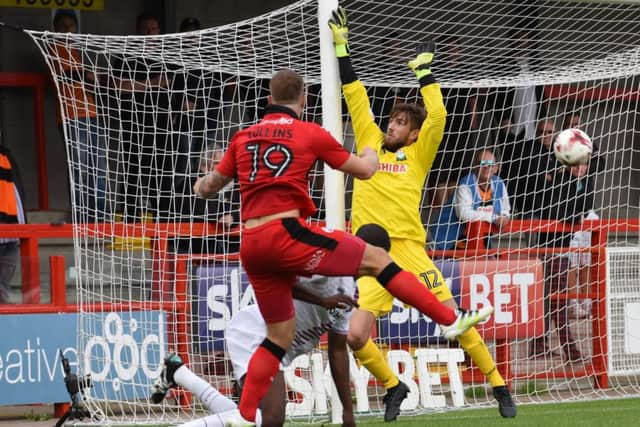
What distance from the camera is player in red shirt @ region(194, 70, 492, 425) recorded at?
6.32m

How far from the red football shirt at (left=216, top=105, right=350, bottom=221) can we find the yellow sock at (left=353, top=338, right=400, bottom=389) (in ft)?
6.91

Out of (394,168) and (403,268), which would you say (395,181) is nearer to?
(394,168)

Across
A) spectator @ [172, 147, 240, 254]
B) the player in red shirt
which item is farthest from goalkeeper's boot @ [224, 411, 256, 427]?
spectator @ [172, 147, 240, 254]

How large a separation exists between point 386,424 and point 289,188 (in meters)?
2.53

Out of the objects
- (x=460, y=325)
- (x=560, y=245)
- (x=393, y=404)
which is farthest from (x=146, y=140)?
(x=460, y=325)

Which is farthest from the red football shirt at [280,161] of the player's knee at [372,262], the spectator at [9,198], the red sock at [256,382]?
the spectator at [9,198]

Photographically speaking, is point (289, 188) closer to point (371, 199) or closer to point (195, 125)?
point (371, 199)

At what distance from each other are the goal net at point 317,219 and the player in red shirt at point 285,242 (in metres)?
2.01

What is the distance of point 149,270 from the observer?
10000mm

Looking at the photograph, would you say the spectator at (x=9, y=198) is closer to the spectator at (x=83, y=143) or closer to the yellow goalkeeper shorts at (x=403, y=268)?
the spectator at (x=83, y=143)

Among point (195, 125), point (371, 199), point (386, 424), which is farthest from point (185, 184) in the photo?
point (386, 424)

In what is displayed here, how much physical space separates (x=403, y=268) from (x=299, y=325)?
166 cm

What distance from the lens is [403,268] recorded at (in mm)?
8430

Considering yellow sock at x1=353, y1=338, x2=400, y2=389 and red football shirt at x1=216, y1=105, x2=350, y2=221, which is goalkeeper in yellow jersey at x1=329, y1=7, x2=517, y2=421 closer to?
yellow sock at x1=353, y1=338, x2=400, y2=389
